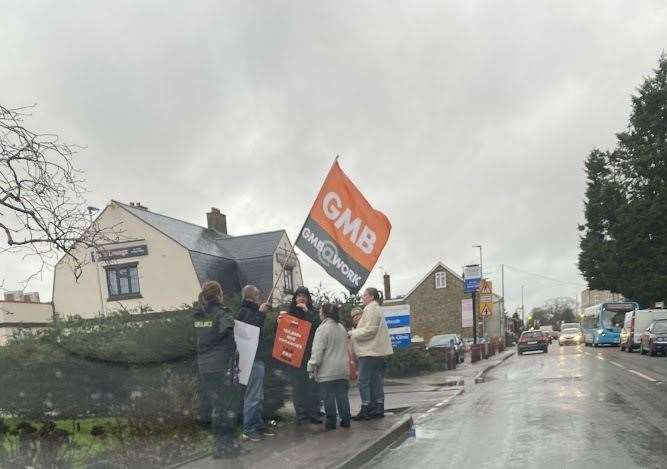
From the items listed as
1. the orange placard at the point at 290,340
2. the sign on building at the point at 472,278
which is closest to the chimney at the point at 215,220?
the sign on building at the point at 472,278

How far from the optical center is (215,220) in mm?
37938

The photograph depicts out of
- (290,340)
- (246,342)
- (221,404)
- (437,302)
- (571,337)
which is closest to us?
(221,404)

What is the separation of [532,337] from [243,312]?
34.0 metres

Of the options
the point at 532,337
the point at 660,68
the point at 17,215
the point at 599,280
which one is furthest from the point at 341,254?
the point at 599,280

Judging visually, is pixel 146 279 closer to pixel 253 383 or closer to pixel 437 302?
pixel 253 383

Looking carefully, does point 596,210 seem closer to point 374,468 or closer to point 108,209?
point 108,209

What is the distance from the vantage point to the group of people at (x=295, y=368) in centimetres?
700

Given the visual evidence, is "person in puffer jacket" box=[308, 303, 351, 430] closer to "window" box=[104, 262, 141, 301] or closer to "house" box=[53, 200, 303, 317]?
"house" box=[53, 200, 303, 317]

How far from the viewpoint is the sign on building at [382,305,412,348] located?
67.3ft

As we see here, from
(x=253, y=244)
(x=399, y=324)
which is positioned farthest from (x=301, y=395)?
(x=253, y=244)

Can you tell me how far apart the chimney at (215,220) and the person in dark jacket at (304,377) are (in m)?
29.0

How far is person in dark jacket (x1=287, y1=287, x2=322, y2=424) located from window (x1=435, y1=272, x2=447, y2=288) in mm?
58699

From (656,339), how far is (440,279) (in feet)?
138

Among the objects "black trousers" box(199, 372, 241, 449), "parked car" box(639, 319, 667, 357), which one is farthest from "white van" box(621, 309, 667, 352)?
"black trousers" box(199, 372, 241, 449)
